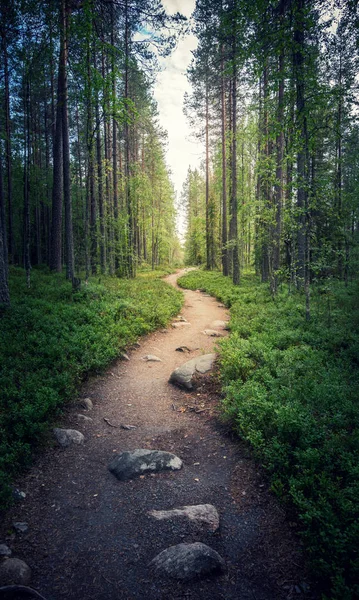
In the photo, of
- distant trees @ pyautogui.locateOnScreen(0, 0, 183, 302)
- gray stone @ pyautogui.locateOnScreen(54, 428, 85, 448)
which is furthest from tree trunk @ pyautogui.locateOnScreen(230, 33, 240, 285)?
gray stone @ pyautogui.locateOnScreen(54, 428, 85, 448)

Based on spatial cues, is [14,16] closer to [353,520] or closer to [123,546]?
[123,546]

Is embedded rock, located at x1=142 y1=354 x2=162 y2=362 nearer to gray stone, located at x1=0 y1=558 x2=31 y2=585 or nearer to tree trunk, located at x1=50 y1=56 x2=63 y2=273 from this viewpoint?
gray stone, located at x1=0 y1=558 x2=31 y2=585

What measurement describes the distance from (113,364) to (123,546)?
5.17 metres

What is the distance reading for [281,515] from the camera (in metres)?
3.35

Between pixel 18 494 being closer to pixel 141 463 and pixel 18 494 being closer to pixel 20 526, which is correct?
pixel 20 526

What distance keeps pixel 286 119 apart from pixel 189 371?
816 cm

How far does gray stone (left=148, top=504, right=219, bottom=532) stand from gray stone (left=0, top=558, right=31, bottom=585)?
142cm

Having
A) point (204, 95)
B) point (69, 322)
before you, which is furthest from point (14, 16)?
point (204, 95)

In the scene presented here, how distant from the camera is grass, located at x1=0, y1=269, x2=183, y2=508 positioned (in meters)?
4.54

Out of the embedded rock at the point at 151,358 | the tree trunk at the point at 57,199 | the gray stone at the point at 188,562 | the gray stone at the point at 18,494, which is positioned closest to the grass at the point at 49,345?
the gray stone at the point at 18,494

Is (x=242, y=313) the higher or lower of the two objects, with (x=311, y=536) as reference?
higher

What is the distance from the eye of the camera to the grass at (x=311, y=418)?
104 inches

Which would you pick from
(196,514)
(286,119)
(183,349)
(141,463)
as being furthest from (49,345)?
(286,119)

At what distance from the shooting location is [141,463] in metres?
4.39
